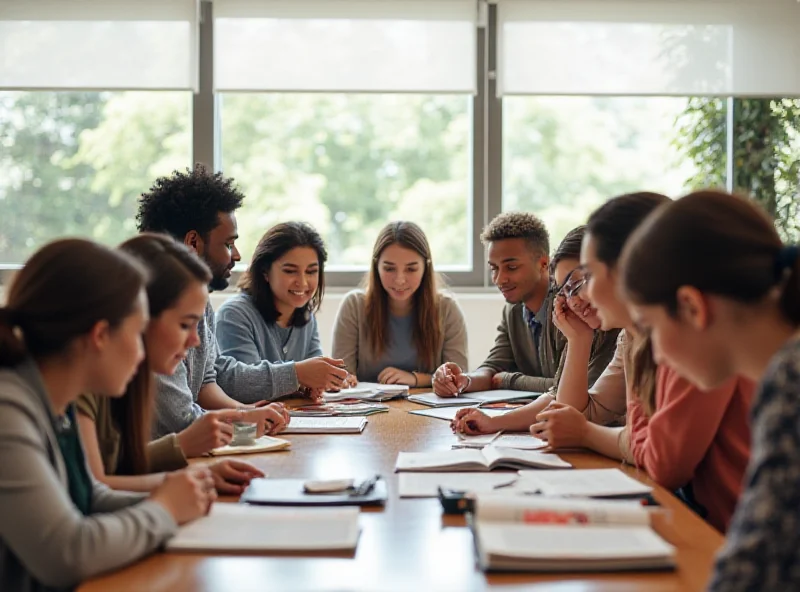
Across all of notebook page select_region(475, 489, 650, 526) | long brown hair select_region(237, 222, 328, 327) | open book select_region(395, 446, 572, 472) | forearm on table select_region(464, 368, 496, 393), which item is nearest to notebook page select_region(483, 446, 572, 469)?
open book select_region(395, 446, 572, 472)

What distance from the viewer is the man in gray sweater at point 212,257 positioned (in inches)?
105

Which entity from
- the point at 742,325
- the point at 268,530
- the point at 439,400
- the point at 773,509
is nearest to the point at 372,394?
the point at 439,400

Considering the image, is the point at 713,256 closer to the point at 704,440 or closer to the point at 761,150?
the point at 704,440

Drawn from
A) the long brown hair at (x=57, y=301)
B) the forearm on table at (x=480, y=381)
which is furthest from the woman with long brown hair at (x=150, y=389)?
the forearm on table at (x=480, y=381)

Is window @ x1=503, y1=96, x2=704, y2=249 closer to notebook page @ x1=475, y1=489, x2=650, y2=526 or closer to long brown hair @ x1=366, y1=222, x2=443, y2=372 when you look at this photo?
long brown hair @ x1=366, y1=222, x2=443, y2=372

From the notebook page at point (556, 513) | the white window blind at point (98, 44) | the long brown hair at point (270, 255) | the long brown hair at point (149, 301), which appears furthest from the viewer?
the white window blind at point (98, 44)

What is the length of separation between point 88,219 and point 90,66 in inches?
34.9

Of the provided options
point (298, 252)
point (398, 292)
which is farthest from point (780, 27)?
point (298, 252)

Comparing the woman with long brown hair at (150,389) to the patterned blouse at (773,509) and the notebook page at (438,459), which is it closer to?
the notebook page at (438,459)

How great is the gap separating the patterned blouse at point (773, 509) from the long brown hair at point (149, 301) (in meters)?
1.08

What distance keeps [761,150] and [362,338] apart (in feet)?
8.15

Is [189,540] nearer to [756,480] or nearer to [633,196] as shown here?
[756,480]

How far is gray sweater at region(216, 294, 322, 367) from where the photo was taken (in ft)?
10.4

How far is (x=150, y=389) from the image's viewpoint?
1709mm
